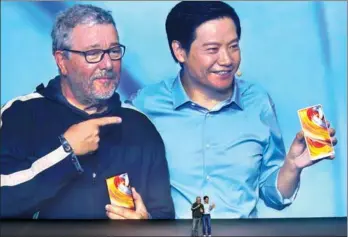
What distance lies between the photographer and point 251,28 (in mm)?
7691

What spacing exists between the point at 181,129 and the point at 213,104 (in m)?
0.55

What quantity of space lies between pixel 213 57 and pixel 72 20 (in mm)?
1953

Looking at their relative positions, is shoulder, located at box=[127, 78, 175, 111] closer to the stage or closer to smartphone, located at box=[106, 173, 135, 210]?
smartphone, located at box=[106, 173, 135, 210]

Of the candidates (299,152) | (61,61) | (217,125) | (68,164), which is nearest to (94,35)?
(61,61)

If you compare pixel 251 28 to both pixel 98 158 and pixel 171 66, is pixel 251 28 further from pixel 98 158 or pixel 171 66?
pixel 98 158

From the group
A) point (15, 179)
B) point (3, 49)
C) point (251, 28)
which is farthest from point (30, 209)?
point (251, 28)

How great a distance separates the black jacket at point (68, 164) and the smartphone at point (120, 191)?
7cm

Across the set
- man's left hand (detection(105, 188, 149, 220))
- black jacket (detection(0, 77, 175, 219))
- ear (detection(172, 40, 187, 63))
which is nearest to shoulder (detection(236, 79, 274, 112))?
ear (detection(172, 40, 187, 63))

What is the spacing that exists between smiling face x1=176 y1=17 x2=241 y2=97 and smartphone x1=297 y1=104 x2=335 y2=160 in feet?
3.58

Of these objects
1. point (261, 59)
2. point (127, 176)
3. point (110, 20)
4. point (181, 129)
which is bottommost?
point (127, 176)

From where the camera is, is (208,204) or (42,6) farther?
(42,6)

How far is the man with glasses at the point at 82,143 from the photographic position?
764 centimetres

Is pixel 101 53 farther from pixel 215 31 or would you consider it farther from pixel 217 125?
pixel 217 125

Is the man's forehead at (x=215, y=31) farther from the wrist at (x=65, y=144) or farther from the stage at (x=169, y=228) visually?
the stage at (x=169, y=228)
